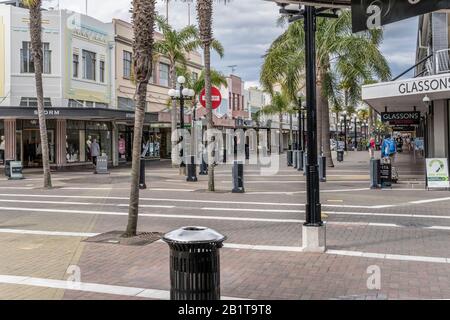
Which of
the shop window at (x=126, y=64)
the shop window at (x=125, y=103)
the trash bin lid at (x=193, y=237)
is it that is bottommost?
the trash bin lid at (x=193, y=237)

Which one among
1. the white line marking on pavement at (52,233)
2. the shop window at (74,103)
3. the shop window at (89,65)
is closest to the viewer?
the white line marking on pavement at (52,233)

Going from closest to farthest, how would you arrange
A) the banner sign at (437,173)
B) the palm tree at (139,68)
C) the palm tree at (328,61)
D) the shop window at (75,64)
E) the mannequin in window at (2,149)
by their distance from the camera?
the palm tree at (139,68)
the banner sign at (437,173)
the palm tree at (328,61)
the mannequin in window at (2,149)
the shop window at (75,64)

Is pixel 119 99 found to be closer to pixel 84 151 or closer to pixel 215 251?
pixel 84 151

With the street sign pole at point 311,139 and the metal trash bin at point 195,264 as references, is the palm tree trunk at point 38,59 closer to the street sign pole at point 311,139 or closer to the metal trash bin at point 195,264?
the street sign pole at point 311,139

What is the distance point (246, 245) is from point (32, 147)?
26512 mm

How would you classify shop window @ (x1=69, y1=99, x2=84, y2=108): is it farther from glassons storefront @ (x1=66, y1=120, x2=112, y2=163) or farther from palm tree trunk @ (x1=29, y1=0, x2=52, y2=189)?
palm tree trunk @ (x1=29, y1=0, x2=52, y2=189)

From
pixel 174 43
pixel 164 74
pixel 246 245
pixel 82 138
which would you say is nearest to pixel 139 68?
pixel 246 245

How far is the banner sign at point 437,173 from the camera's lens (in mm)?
17594

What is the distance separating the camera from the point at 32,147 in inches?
1272

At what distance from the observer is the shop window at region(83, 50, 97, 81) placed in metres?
34.5

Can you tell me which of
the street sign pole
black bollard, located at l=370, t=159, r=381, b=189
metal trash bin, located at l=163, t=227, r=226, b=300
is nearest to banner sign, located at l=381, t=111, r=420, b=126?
black bollard, located at l=370, t=159, r=381, b=189

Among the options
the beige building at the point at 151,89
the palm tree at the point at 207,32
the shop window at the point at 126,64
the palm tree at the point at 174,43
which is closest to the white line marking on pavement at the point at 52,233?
the palm tree at the point at 207,32

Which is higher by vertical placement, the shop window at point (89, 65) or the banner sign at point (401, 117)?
the shop window at point (89, 65)

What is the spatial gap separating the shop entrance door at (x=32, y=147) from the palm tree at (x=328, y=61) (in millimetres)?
13727
